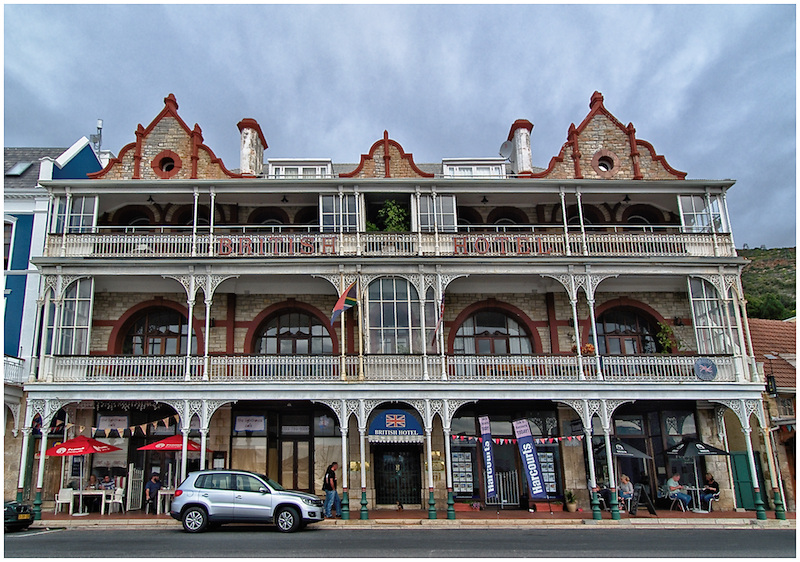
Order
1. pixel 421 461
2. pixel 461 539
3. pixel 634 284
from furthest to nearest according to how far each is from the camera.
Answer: pixel 634 284, pixel 421 461, pixel 461 539

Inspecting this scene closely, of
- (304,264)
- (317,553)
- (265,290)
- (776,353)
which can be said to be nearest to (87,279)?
(265,290)

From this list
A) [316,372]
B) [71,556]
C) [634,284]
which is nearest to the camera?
[71,556]

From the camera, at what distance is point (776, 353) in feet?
73.4

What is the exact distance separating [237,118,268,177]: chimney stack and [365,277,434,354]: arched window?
23.2 ft

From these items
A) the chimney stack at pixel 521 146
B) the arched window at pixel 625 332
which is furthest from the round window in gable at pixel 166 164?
the arched window at pixel 625 332

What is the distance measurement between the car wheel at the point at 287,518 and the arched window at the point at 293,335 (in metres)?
7.07

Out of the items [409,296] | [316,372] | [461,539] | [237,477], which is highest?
[409,296]

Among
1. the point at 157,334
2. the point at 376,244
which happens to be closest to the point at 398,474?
the point at 376,244

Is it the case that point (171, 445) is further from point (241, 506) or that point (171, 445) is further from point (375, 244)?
point (375, 244)

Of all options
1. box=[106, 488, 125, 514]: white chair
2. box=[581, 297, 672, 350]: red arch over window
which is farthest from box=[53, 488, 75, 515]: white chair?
box=[581, 297, 672, 350]: red arch over window

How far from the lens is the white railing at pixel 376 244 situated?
1930 centimetres

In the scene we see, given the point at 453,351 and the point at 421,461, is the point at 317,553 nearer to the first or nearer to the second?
the point at 421,461

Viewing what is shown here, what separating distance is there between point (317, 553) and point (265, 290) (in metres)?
10.9

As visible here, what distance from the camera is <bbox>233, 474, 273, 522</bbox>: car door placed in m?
14.0
